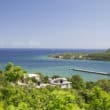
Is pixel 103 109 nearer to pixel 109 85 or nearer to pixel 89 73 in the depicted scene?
pixel 109 85

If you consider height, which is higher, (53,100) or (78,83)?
(53,100)

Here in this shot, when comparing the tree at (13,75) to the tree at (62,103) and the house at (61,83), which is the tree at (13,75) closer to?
the house at (61,83)

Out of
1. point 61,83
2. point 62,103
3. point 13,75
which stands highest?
point 62,103

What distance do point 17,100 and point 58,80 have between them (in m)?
24.4

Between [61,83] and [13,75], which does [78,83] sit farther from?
[13,75]

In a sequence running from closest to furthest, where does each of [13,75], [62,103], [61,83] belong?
1. [62,103]
2. [13,75]
3. [61,83]

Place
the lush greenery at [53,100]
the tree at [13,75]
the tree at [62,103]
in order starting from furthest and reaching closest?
1. the tree at [13,75]
2. the lush greenery at [53,100]
3. the tree at [62,103]

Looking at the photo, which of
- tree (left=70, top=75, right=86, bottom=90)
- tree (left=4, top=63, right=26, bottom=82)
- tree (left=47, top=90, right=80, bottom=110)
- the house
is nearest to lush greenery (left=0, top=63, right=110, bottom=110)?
tree (left=47, top=90, right=80, bottom=110)

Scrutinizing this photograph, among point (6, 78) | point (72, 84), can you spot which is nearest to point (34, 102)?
point (6, 78)

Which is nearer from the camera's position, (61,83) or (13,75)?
(13,75)

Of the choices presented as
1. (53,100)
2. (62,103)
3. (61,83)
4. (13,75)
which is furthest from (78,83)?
(62,103)

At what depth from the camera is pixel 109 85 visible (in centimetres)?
3797

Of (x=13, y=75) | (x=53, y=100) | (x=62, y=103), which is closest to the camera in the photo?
(x=62, y=103)

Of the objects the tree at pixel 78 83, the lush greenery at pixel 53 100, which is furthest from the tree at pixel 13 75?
the tree at pixel 78 83
